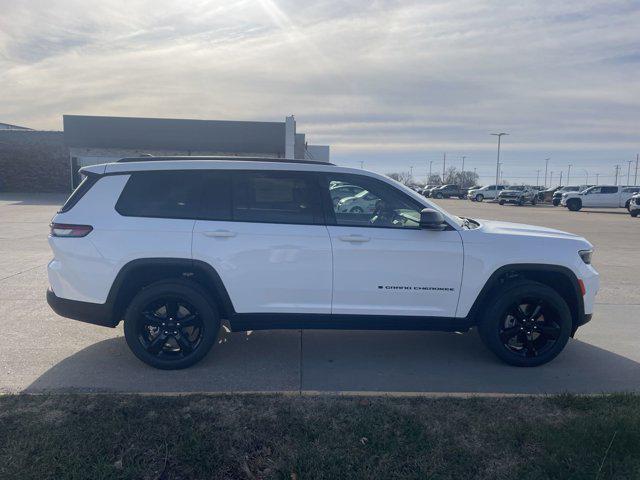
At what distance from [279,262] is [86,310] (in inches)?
72.0

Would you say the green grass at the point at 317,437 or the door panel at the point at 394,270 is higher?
the door panel at the point at 394,270

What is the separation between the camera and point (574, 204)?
37.2 m

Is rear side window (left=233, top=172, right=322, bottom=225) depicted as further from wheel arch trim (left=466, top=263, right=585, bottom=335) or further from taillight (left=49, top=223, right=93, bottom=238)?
wheel arch trim (left=466, top=263, right=585, bottom=335)

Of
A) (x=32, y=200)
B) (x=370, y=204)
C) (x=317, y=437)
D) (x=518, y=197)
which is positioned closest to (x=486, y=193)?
(x=518, y=197)

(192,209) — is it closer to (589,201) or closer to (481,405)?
(481,405)

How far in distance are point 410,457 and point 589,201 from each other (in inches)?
1539

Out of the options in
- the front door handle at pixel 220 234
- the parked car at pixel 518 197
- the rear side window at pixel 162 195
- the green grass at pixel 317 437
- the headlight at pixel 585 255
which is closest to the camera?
the green grass at pixel 317 437

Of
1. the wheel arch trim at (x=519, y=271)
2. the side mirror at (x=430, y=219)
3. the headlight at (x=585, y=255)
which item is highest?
the side mirror at (x=430, y=219)

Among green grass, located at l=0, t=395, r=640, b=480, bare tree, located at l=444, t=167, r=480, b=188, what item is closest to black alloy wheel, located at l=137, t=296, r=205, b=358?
green grass, located at l=0, t=395, r=640, b=480

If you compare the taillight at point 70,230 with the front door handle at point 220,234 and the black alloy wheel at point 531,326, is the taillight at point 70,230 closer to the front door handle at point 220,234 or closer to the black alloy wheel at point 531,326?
the front door handle at point 220,234

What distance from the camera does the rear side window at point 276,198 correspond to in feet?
15.6

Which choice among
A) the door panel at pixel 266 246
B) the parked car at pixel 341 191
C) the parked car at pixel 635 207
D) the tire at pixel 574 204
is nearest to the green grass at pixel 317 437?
the door panel at pixel 266 246

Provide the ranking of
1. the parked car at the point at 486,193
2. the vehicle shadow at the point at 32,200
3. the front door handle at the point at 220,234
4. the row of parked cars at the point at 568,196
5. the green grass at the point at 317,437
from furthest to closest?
the parked car at the point at 486,193
the row of parked cars at the point at 568,196
the vehicle shadow at the point at 32,200
the front door handle at the point at 220,234
the green grass at the point at 317,437

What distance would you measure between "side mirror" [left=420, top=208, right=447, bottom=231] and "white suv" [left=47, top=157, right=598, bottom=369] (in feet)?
0.04
